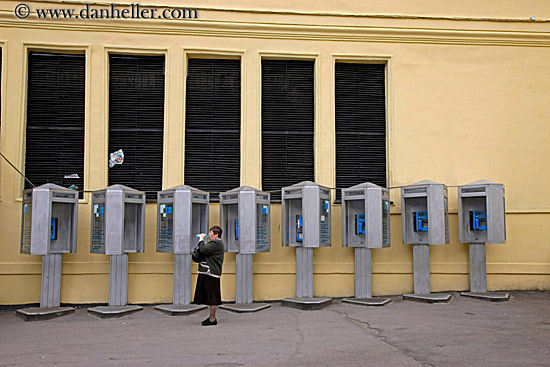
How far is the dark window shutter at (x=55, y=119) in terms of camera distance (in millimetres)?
11391

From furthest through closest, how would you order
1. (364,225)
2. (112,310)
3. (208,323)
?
(364,225)
(112,310)
(208,323)

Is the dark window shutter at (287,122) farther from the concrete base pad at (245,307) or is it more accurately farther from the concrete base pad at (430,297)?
the concrete base pad at (430,297)

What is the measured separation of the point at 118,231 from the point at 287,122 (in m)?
4.10

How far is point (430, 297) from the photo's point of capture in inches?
420

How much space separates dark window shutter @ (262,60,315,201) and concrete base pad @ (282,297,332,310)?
2.36m

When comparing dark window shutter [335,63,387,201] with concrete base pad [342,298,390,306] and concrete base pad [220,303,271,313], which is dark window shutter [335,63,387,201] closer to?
concrete base pad [342,298,390,306]

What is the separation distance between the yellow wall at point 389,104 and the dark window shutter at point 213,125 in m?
0.27

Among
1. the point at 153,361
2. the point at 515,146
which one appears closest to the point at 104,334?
the point at 153,361

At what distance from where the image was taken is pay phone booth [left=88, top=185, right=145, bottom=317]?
10.4m

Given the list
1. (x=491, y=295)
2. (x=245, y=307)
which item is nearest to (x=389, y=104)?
(x=491, y=295)

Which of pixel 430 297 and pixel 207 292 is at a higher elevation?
pixel 207 292

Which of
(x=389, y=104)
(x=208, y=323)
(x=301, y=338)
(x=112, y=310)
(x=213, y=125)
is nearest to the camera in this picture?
(x=301, y=338)

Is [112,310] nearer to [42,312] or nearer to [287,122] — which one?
Answer: [42,312]

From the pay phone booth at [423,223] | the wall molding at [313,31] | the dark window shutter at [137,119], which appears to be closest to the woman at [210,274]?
the dark window shutter at [137,119]
